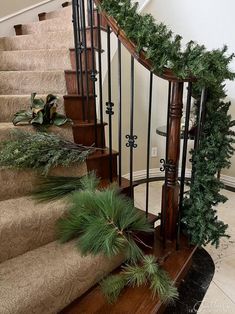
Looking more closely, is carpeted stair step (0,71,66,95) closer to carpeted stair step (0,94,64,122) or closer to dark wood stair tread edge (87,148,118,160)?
carpeted stair step (0,94,64,122)

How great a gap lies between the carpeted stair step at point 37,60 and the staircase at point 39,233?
0.23 metres

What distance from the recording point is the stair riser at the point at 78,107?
1643mm

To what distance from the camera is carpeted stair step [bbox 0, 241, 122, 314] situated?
2.83ft

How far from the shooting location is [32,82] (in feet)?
5.95

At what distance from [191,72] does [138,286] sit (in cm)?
95

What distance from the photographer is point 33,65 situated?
2.03 metres

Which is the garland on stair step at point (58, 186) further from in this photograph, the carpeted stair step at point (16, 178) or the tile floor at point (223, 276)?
the tile floor at point (223, 276)

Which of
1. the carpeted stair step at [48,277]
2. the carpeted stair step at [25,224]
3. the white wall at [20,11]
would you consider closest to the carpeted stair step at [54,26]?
the white wall at [20,11]

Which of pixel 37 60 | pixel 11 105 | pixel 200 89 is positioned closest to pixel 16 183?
pixel 11 105

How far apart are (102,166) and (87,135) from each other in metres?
0.23

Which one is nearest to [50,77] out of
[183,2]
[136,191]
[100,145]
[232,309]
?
[100,145]

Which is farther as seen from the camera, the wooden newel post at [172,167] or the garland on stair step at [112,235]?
the wooden newel post at [172,167]

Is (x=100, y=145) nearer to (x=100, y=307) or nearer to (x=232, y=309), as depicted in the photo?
(x=100, y=307)

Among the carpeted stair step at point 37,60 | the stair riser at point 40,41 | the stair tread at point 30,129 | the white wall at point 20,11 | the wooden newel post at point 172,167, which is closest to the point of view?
the wooden newel post at point 172,167
